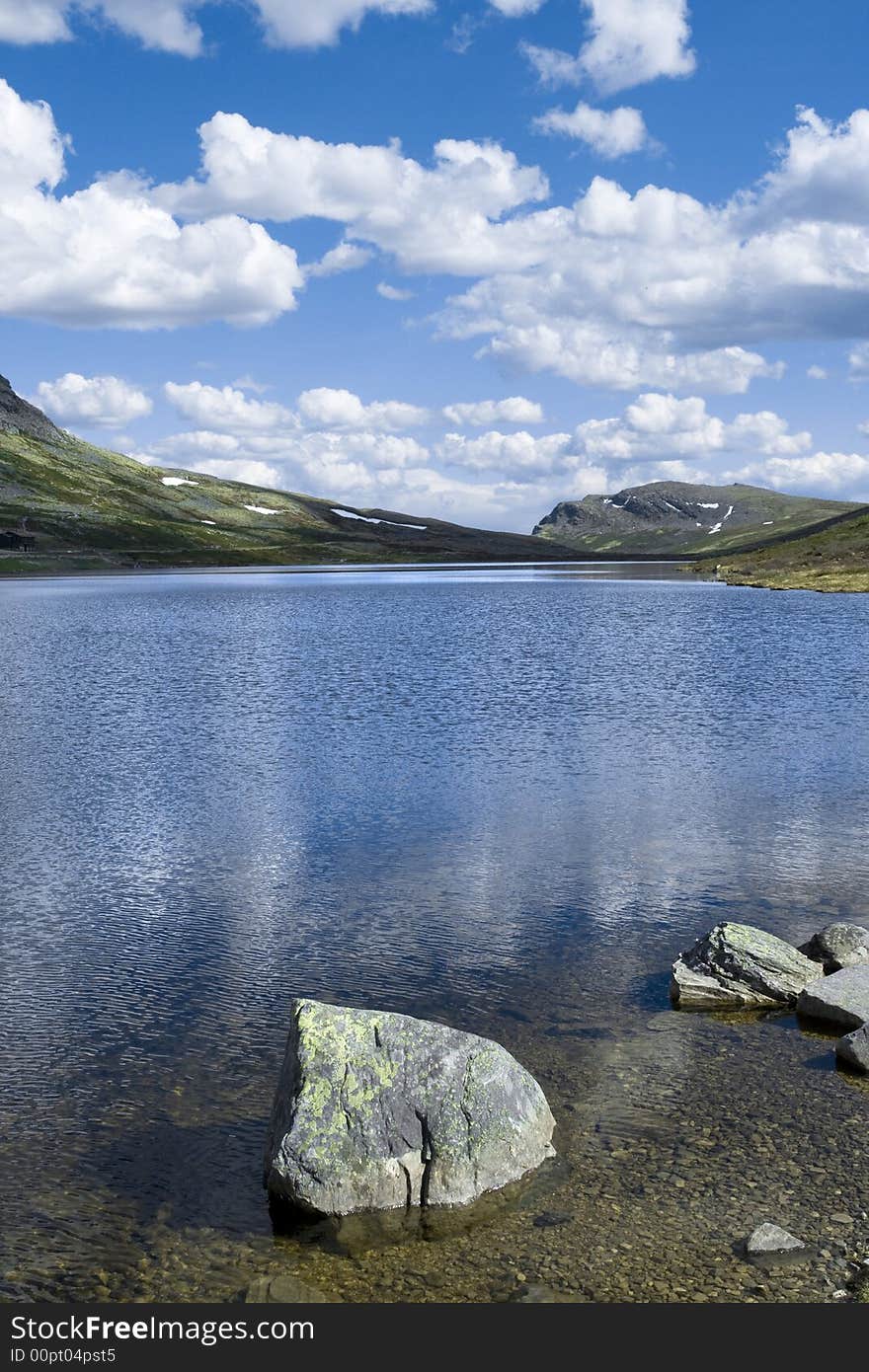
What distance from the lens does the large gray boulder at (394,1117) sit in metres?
14.4

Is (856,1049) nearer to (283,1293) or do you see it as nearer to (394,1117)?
(394,1117)

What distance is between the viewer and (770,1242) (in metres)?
13.1

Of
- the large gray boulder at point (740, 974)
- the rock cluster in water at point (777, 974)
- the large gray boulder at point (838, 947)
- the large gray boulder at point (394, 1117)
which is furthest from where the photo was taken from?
the large gray boulder at point (838, 947)

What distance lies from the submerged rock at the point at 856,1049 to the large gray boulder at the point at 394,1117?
557 cm

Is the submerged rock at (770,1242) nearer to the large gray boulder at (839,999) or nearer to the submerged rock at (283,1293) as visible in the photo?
the submerged rock at (283,1293)

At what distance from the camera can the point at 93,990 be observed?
68.2 feet

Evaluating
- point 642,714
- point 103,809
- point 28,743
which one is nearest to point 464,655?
point 642,714

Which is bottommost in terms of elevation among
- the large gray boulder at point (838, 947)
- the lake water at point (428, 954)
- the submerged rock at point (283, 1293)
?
the submerged rock at point (283, 1293)

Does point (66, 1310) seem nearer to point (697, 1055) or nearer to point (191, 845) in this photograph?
point (697, 1055)

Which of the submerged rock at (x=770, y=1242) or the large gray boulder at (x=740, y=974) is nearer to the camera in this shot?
the submerged rock at (x=770, y=1242)

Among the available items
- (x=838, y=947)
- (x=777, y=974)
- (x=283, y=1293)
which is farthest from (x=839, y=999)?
(x=283, y=1293)

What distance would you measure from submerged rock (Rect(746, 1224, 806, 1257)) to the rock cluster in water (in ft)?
21.2

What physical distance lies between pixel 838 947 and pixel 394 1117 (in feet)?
35.4

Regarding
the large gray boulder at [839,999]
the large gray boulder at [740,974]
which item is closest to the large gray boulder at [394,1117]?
the large gray boulder at [740,974]
